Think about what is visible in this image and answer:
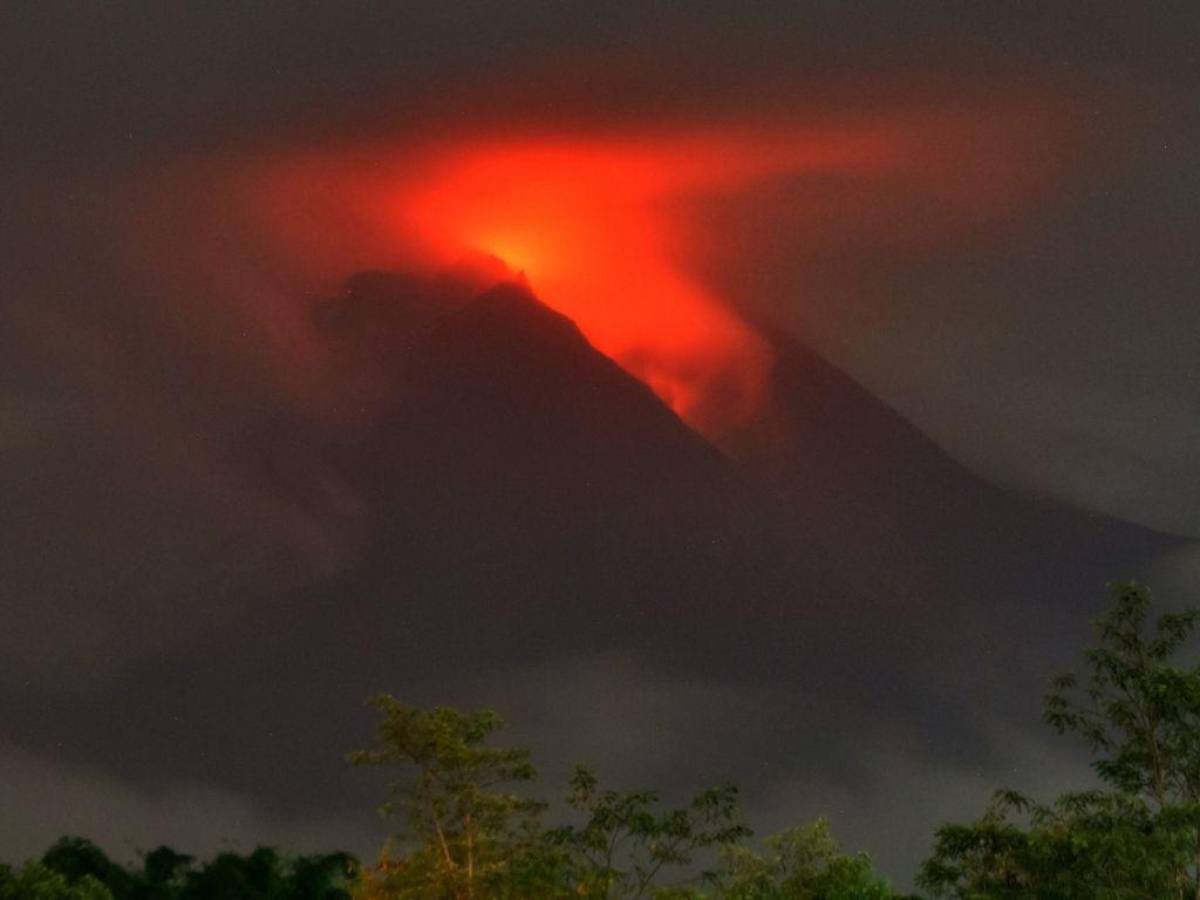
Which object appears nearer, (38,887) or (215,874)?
(38,887)

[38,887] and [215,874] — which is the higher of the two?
[215,874]

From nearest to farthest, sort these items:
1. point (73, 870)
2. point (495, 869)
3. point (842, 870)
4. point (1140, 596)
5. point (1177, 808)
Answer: point (1177, 808), point (1140, 596), point (495, 869), point (842, 870), point (73, 870)

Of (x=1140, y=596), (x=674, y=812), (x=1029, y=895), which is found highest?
(x=1140, y=596)

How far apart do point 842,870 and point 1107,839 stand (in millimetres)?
7564

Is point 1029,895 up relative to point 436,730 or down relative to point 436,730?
down

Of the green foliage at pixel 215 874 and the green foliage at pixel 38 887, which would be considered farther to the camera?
the green foliage at pixel 215 874

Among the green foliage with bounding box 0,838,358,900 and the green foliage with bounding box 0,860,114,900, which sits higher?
the green foliage with bounding box 0,838,358,900

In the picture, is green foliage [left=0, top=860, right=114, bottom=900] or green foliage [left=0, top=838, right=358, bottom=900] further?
green foliage [left=0, top=838, right=358, bottom=900]

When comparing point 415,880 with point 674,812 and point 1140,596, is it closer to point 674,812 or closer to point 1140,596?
point 674,812

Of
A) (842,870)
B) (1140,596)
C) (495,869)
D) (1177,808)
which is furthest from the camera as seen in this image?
(842,870)

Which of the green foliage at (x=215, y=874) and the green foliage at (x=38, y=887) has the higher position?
the green foliage at (x=215, y=874)

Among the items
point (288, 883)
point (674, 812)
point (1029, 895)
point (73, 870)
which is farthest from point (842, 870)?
point (73, 870)

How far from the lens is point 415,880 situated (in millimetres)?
29672

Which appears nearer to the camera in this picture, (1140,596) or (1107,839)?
(1107,839)
